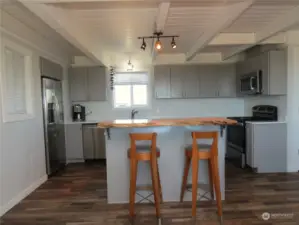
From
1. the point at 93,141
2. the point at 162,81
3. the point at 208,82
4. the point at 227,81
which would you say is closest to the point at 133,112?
the point at 162,81

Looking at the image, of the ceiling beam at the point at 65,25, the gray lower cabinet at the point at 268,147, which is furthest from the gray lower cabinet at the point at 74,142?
the gray lower cabinet at the point at 268,147

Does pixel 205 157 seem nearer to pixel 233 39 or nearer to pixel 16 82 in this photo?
pixel 233 39

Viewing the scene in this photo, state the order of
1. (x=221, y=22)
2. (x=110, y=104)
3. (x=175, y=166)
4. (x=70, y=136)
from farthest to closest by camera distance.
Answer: (x=110, y=104) < (x=70, y=136) < (x=175, y=166) < (x=221, y=22)

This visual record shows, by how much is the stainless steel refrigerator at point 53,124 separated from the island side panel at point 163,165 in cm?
168

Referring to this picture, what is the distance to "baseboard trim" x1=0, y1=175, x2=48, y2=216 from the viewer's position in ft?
10.0

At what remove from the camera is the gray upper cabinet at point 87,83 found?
5637 millimetres

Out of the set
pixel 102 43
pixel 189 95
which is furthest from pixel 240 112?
pixel 102 43

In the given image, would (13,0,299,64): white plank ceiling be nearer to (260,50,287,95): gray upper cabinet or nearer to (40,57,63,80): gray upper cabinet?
(260,50,287,95): gray upper cabinet

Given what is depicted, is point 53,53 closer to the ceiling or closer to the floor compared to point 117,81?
closer to the ceiling

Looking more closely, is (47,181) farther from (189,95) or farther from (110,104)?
(189,95)

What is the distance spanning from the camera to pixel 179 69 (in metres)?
5.71

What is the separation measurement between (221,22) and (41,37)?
9.32ft

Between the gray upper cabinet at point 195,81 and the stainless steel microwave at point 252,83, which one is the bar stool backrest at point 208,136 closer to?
the stainless steel microwave at point 252,83

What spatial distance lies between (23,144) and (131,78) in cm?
313
